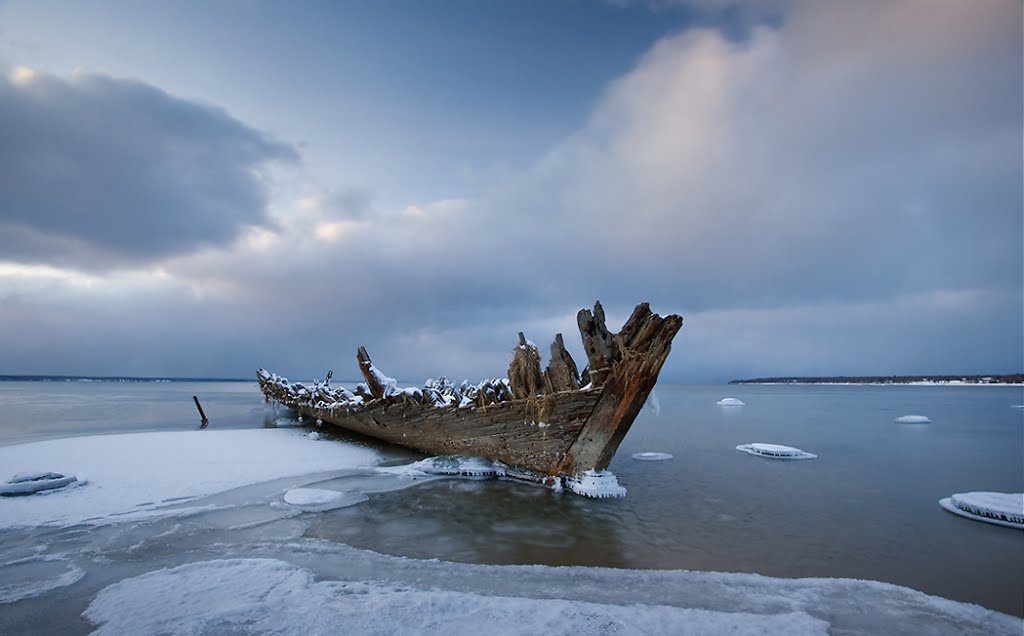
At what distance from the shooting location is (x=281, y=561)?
462 cm

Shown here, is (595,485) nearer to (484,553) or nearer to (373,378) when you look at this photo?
(484,553)

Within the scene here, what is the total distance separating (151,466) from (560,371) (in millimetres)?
8537

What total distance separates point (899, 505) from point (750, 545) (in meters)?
4.28

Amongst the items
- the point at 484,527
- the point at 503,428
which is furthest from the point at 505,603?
the point at 503,428

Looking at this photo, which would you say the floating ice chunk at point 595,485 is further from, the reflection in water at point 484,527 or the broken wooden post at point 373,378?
the broken wooden post at point 373,378

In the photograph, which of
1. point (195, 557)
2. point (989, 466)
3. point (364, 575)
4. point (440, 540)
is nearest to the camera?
point (364, 575)

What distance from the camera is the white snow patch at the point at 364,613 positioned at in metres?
3.36

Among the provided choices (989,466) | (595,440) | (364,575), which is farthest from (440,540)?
(989,466)

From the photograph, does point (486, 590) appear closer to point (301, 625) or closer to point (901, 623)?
point (301, 625)

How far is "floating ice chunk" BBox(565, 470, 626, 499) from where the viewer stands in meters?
7.95

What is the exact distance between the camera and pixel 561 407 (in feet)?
26.5

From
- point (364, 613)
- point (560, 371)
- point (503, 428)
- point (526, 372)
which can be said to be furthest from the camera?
point (503, 428)

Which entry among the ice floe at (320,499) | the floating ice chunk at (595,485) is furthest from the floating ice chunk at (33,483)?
the floating ice chunk at (595,485)

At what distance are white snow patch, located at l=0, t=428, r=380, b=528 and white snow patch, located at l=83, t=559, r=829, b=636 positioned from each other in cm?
314
